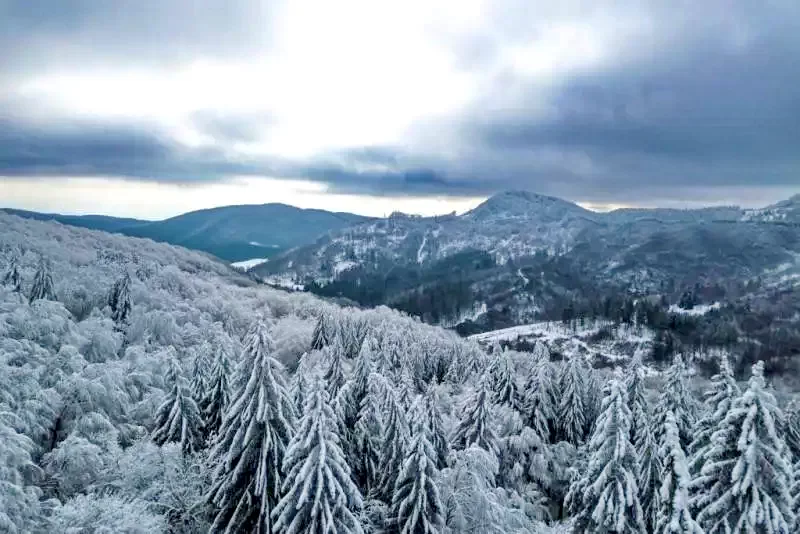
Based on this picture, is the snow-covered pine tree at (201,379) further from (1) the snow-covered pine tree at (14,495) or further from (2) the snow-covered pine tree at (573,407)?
(2) the snow-covered pine tree at (573,407)

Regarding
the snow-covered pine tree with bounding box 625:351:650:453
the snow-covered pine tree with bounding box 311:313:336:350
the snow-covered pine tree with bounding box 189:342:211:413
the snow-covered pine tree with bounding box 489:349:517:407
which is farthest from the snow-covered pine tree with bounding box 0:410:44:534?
the snow-covered pine tree with bounding box 311:313:336:350

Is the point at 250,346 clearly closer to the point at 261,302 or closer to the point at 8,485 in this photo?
the point at 8,485

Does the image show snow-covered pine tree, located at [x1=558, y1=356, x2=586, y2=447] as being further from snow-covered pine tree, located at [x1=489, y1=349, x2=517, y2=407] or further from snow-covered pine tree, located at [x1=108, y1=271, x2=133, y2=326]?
snow-covered pine tree, located at [x1=108, y1=271, x2=133, y2=326]

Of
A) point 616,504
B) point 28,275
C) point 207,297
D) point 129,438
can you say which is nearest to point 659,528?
point 616,504

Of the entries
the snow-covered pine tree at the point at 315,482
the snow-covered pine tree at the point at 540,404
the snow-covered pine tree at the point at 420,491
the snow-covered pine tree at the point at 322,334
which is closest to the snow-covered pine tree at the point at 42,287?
the snow-covered pine tree at the point at 322,334

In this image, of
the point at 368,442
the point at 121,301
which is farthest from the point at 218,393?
the point at 121,301

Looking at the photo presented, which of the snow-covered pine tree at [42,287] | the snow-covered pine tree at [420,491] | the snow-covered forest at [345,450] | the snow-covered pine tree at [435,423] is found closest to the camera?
the snow-covered forest at [345,450]

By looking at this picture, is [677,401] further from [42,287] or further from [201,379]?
[42,287]
